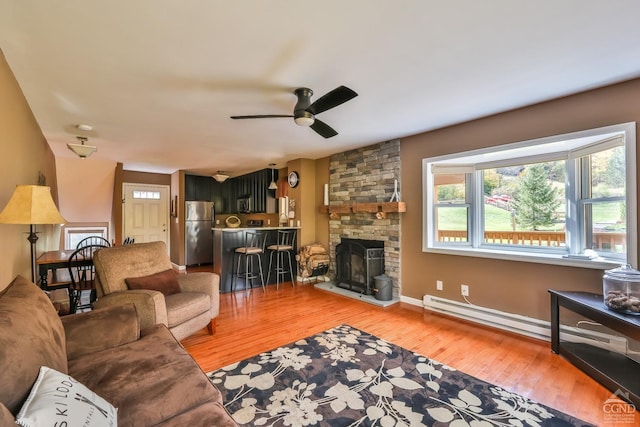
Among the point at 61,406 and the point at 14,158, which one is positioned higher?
the point at 14,158

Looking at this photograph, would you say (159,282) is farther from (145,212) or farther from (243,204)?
(145,212)

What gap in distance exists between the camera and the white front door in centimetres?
650

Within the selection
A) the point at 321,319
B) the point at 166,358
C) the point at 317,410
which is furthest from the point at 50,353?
the point at 321,319

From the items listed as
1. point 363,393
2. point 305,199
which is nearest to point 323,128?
point 363,393

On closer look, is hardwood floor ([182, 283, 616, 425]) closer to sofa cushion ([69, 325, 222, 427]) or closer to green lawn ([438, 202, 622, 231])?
sofa cushion ([69, 325, 222, 427])

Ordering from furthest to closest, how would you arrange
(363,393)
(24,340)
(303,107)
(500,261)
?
1. (500,261)
2. (303,107)
3. (363,393)
4. (24,340)

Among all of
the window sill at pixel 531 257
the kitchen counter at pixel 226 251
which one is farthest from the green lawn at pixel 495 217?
the kitchen counter at pixel 226 251

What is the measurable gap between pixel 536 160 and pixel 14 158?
→ 205 inches

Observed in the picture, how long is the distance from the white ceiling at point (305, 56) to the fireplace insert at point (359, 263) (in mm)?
1947

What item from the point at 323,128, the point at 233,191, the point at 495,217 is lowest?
the point at 495,217

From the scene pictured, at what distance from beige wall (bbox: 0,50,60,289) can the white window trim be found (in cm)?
417

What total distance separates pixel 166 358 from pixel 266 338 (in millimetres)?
1456

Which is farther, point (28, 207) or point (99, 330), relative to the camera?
point (28, 207)

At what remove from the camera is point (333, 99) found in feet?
7.20
